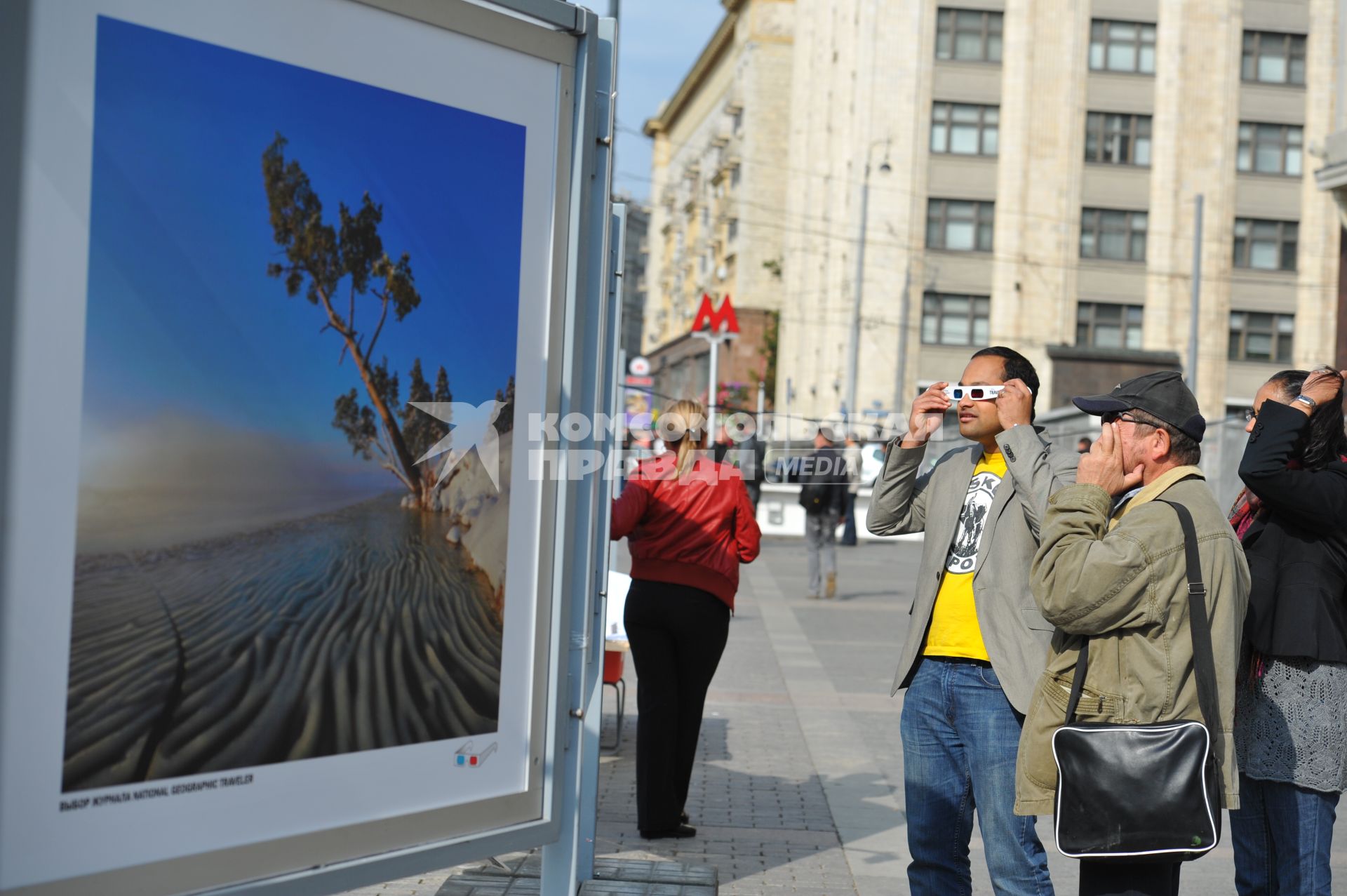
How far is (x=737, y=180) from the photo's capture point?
6450cm

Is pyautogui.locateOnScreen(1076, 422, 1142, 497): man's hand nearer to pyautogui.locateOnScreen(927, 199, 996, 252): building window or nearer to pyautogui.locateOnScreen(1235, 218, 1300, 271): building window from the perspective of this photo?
pyautogui.locateOnScreen(927, 199, 996, 252): building window

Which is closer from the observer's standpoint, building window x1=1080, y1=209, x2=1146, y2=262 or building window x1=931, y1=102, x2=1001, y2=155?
building window x1=1080, y1=209, x2=1146, y2=262

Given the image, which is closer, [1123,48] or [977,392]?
[977,392]

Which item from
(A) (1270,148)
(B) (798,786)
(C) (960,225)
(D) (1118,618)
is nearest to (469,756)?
(D) (1118,618)

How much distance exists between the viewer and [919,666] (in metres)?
4.52

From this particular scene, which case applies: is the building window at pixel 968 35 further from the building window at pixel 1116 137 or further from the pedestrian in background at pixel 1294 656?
the pedestrian in background at pixel 1294 656

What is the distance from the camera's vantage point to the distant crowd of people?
11.9 ft

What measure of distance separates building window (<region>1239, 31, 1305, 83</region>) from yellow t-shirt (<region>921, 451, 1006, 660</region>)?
152 ft

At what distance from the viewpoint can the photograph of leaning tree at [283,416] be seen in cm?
264

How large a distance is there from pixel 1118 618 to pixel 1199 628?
20 cm

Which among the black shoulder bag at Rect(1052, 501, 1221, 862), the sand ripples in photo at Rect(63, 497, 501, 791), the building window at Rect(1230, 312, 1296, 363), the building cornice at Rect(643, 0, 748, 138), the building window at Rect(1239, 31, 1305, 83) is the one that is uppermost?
the building cornice at Rect(643, 0, 748, 138)

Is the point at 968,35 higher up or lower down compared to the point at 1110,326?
higher up

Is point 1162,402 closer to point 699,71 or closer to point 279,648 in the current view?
point 279,648

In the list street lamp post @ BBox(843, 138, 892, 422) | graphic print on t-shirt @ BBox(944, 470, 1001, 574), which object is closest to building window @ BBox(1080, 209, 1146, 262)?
street lamp post @ BBox(843, 138, 892, 422)
